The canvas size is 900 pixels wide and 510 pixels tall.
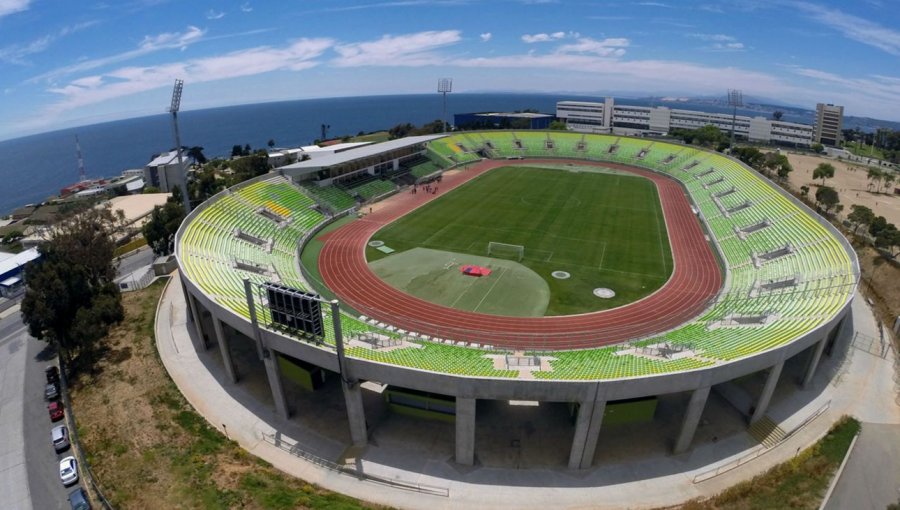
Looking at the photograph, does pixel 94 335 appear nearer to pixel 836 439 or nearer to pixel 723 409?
pixel 723 409

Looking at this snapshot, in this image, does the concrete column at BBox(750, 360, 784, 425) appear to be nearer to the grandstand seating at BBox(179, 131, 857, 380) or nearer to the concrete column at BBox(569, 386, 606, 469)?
the grandstand seating at BBox(179, 131, 857, 380)

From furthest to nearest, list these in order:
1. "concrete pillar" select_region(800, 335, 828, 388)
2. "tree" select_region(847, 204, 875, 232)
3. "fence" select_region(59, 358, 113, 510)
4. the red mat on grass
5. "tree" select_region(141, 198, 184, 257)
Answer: "tree" select_region(847, 204, 875, 232) < "tree" select_region(141, 198, 184, 257) < the red mat on grass < "concrete pillar" select_region(800, 335, 828, 388) < "fence" select_region(59, 358, 113, 510)

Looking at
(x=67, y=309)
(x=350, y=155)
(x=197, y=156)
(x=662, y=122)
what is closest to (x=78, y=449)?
(x=67, y=309)

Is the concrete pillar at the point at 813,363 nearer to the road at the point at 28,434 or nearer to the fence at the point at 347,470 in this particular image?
the fence at the point at 347,470

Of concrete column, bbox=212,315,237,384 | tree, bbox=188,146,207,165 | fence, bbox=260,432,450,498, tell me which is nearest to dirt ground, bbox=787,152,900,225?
fence, bbox=260,432,450,498

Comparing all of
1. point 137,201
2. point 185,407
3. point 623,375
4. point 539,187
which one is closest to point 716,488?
point 623,375

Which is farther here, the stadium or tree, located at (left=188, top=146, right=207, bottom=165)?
tree, located at (left=188, top=146, right=207, bottom=165)
